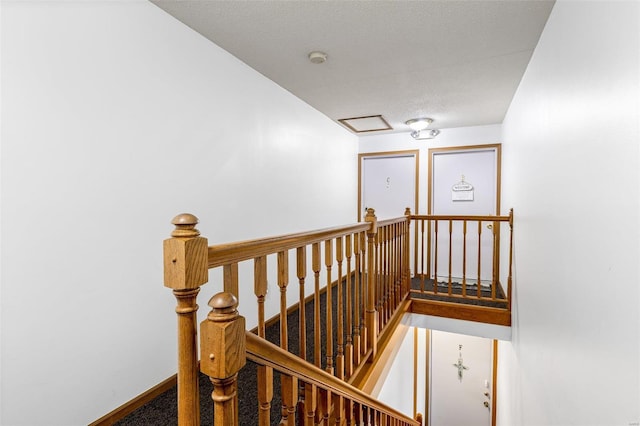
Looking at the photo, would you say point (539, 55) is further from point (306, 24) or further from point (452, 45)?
point (306, 24)

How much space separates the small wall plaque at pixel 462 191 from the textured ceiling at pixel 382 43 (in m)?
1.34

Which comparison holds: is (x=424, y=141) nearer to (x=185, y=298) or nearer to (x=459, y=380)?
(x=459, y=380)

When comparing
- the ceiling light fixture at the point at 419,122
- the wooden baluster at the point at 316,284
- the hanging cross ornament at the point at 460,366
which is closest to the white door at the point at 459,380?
the hanging cross ornament at the point at 460,366

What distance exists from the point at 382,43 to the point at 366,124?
221cm

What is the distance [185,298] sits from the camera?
788 mm

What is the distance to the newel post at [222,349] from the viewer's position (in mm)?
692

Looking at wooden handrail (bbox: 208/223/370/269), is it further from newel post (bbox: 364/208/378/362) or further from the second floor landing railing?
newel post (bbox: 364/208/378/362)

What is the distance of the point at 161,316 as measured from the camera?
1.93 meters

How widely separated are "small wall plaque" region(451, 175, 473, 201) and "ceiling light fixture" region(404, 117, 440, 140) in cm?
76

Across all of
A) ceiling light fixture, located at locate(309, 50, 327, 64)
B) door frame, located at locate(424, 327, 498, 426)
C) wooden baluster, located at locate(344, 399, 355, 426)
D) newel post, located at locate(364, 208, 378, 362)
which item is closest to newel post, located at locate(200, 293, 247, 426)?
wooden baluster, located at locate(344, 399, 355, 426)

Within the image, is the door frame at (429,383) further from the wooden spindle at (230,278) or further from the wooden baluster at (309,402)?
the wooden spindle at (230,278)

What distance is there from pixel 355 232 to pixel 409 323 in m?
2.16

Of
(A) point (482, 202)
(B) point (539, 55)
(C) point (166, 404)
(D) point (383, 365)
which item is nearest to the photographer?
(C) point (166, 404)

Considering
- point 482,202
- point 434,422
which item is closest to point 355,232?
point 482,202
